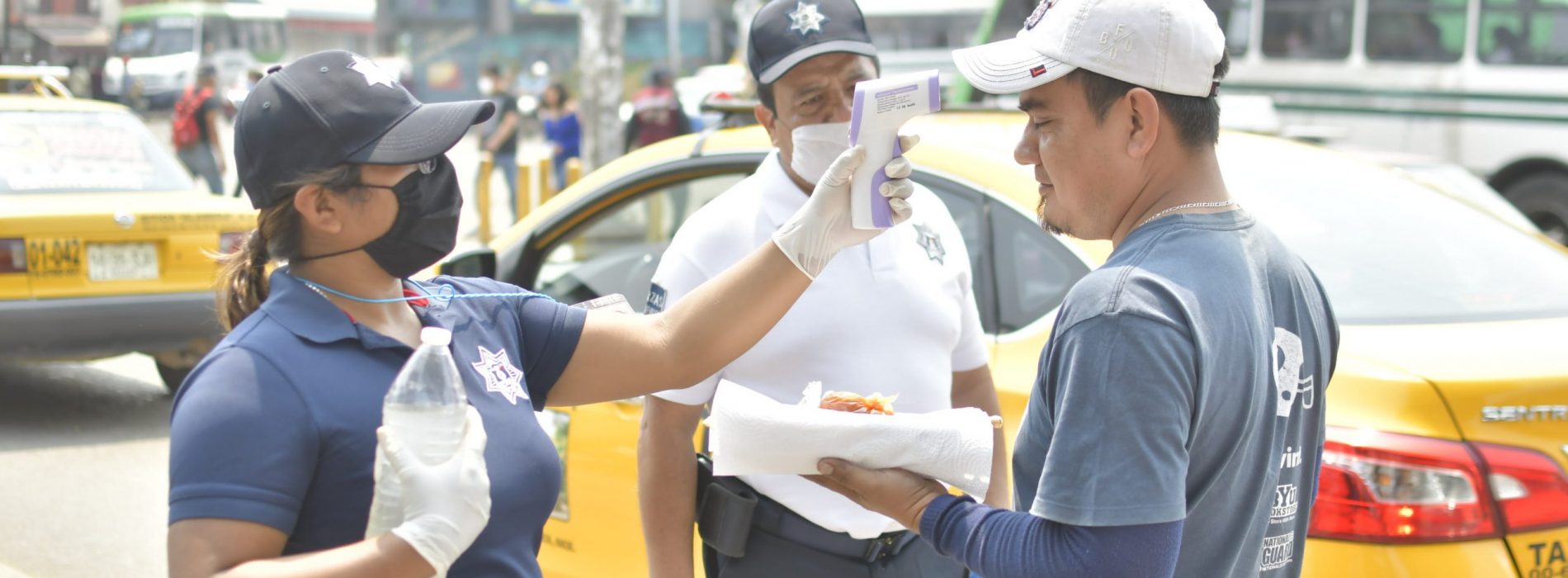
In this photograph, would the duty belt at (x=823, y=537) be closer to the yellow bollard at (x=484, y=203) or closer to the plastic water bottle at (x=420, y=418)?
the plastic water bottle at (x=420, y=418)

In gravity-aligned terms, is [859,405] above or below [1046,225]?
below

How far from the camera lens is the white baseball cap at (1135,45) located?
5.90 ft

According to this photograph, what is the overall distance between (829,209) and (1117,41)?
64 centimetres

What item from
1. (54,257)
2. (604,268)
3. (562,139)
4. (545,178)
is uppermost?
(604,268)

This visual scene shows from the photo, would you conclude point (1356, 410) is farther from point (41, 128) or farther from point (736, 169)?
point (41, 128)

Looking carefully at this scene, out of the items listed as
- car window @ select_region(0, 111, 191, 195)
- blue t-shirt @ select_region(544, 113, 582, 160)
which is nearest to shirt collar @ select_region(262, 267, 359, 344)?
car window @ select_region(0, 111, 191, 195)

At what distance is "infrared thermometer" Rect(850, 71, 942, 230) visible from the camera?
2.24 metres

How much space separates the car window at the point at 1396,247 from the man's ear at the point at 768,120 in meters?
1.17

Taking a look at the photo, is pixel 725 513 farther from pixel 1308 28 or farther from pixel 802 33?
pixel 1308 28

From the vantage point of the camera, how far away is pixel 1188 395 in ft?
5.43

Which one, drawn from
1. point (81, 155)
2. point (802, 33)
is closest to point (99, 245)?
point (81, 155)

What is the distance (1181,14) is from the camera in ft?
5.98

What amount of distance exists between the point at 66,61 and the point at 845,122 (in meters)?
20.5

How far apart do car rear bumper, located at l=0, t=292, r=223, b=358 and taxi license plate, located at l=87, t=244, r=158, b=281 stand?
120mm
